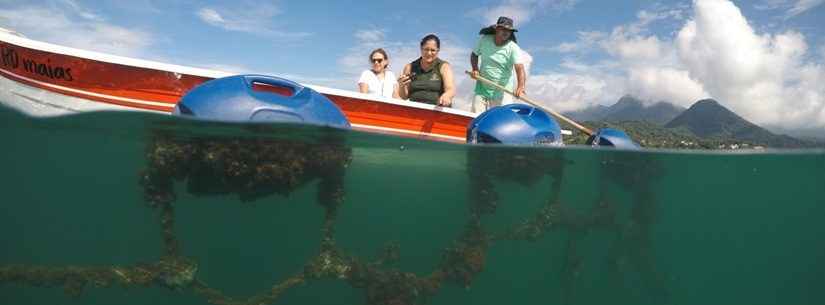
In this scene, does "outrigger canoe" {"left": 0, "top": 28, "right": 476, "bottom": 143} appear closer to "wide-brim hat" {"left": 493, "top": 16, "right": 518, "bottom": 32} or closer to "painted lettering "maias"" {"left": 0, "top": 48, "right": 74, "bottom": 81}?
"painted lettering "maias"" {"left": 0, "top": 48, "right": 74, "bottom": 81}

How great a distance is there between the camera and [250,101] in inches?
188

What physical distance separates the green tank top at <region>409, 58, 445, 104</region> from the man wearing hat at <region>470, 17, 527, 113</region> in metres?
0.79

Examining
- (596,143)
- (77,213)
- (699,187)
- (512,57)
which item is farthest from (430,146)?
(77,213)

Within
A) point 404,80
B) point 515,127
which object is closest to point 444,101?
point 404,80

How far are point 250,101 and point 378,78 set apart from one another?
431 cm

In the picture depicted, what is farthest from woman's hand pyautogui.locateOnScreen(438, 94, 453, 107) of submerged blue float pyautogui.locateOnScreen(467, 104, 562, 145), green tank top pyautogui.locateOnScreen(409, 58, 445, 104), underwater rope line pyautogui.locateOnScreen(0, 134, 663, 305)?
underwater rope line pyautogui.locateOnScreen(0, 134, 663, 305)

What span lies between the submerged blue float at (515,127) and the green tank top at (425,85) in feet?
6.77

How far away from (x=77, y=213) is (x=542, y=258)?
43.5ft

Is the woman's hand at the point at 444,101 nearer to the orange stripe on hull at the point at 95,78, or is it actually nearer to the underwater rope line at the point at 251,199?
the underwater rope line at the point at 251,199

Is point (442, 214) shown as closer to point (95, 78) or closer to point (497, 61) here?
point (497, 61)

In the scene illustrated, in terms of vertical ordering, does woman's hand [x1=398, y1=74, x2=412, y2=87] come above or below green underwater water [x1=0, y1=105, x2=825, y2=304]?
above

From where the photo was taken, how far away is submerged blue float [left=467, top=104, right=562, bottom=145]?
6371mm

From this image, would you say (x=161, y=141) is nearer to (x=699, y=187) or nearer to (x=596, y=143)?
(x=596, y=143)

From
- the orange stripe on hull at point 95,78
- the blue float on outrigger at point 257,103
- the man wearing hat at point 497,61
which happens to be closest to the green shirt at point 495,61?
the man wearing hat at point 497,61
